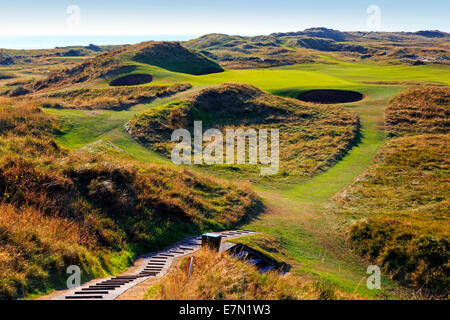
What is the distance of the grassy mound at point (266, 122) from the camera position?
28.4m

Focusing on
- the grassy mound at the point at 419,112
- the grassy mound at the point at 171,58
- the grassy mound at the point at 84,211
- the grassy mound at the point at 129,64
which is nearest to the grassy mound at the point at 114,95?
the grassy mound at the point at 129,64

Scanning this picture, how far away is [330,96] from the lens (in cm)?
4719

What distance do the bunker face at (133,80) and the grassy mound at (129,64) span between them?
1.90 meters

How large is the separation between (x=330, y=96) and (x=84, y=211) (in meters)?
44.1

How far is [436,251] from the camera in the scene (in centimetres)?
1220

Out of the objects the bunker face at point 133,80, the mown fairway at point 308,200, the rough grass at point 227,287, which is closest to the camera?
the rough grass at point 227,287

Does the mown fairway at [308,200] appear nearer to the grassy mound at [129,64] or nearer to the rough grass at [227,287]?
the rough grass at [227,287]

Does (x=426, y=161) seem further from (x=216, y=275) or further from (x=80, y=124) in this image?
(x=80, y=124)

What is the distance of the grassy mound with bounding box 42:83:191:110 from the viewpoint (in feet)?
116

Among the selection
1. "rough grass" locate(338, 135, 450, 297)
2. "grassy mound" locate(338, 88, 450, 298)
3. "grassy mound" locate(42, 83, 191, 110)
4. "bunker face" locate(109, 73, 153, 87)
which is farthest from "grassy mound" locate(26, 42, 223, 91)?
"rough grass" locate(338, 135, 450, 297)

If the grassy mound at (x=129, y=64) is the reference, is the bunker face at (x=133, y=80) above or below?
below
